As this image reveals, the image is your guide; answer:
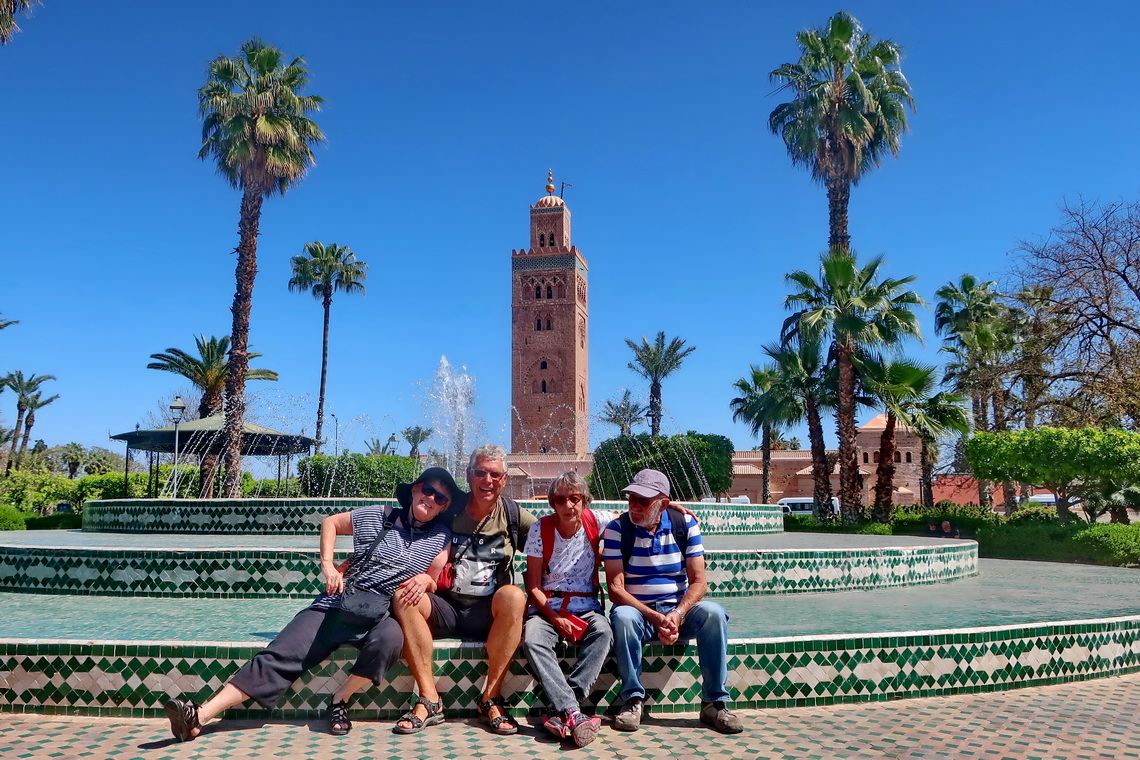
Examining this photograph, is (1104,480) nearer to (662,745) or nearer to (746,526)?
(746,526)

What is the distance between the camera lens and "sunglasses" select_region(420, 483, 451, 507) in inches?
151

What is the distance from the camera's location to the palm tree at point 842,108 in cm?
2016

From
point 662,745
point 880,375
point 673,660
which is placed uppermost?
point 880,375

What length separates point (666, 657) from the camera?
383 centimetres

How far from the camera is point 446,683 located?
3711 millimetres

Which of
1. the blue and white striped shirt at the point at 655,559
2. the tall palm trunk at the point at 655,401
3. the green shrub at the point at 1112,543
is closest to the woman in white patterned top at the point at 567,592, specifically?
the blue and white striped shirt at the point at 655,559

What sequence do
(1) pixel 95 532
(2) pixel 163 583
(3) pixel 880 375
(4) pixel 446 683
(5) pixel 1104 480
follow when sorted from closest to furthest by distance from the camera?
1. (4) pixel 446 683
2. (2) pixel 163 583
3. (1) pixel 95 532
4. (5) pixel 1104 480
5. (3) pixel 880 375

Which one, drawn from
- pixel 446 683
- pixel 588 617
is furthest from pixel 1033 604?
pixel 446 683

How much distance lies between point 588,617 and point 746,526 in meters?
8.83

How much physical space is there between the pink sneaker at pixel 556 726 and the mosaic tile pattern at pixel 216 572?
2.57 meters

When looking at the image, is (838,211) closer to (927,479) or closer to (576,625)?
(927,479)

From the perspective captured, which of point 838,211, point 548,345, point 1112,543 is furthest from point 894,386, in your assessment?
point 548,345

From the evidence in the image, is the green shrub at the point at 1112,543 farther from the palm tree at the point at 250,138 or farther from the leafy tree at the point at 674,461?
the leafy tree at the point at 674,461

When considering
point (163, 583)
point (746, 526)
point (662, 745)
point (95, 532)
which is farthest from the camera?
point (746, 526)
